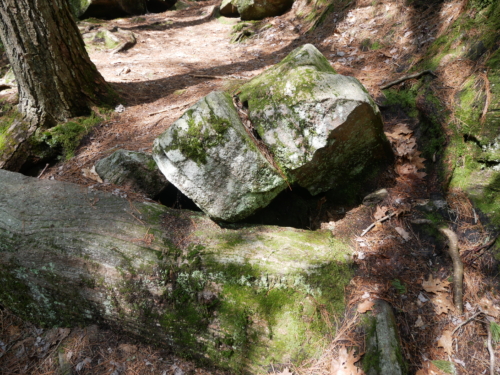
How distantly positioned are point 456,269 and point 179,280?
8.15 feet

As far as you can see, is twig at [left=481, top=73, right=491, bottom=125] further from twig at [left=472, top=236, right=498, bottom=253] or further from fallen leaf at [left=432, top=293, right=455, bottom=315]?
fallen leaf at [left=432, top=293, right=455, bottom=315]

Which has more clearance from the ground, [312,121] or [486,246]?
[312,121]

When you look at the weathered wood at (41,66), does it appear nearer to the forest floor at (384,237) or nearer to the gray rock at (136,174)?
the forest floor at (384,237)

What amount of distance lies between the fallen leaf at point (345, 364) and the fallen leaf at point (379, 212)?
1.38 m

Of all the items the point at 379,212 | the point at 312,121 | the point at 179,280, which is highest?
the point at 312,121

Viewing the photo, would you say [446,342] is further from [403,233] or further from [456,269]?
[403,233]

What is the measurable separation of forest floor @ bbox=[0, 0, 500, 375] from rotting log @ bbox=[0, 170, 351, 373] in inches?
7.1

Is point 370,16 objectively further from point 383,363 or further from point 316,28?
point 383,363

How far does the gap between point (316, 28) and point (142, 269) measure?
6.98 metres

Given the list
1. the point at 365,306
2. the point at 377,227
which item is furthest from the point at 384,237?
the point at 365,306

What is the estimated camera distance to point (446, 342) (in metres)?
2.39

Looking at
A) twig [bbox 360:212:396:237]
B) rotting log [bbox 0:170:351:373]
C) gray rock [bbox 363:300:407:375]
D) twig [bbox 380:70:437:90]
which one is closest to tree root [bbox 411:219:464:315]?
twig [bbox 360:212:396:237]

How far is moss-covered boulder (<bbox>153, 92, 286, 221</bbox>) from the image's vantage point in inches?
107

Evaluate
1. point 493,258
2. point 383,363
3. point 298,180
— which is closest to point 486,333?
point 493,258
